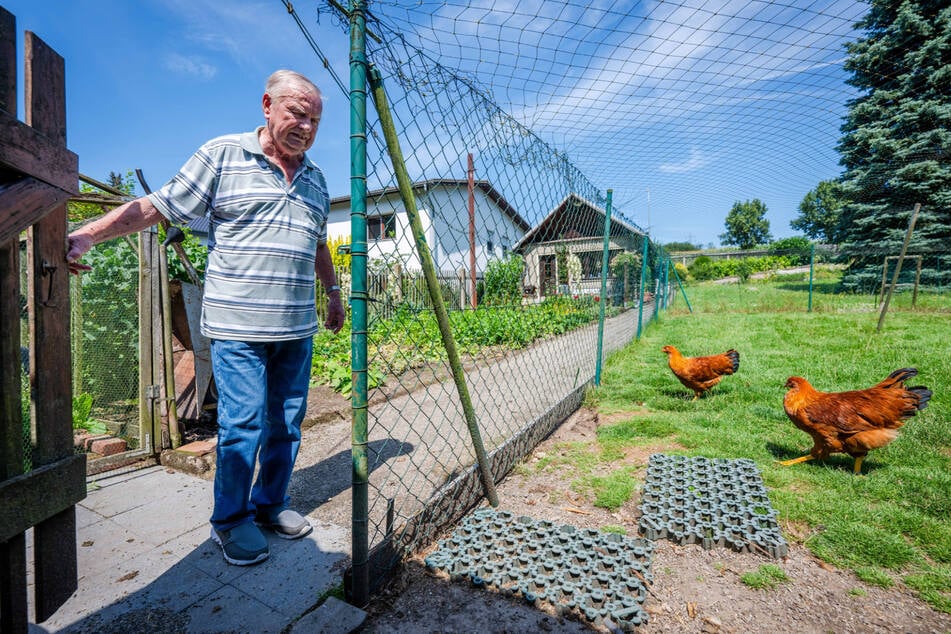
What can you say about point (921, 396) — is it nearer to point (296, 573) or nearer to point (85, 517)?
point (296, 573)

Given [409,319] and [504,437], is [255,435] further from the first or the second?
[504,437]

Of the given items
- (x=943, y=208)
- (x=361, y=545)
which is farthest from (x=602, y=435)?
(x=943, y=208)

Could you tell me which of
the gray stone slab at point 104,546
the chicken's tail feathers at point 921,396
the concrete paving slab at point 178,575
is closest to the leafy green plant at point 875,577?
the chicken's tail feathers at point 921,396

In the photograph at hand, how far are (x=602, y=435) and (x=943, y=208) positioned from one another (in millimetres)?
16134

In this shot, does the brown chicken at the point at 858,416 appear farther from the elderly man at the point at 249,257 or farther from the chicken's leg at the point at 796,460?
the elderly man at the point at 249,257

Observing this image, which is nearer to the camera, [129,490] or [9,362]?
[9,362]

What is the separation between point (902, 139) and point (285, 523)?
1794cm

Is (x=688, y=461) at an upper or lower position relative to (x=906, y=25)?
lower

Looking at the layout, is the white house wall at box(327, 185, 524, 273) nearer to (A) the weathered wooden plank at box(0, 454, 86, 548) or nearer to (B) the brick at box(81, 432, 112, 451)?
(A) the weathered wooden plank at box(0, 454, 86, 548)

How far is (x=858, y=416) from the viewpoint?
2.47 metres

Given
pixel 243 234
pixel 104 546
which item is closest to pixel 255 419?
pixel 243 234

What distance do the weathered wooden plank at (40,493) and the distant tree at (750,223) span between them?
71894mm

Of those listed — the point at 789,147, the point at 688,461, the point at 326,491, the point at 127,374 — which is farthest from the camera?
the point at 789,147

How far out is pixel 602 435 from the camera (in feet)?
10.7
